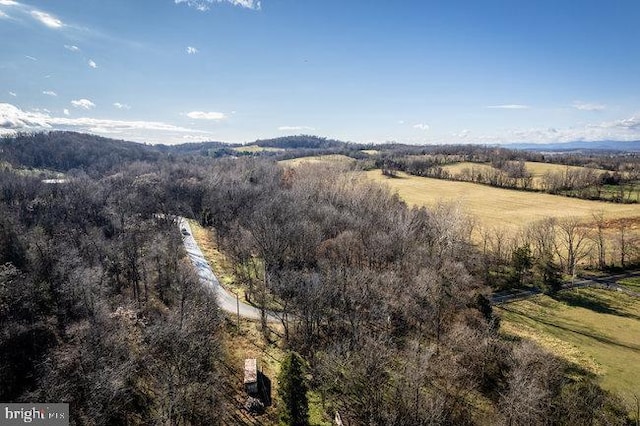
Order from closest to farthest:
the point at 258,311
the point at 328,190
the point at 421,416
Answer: the point at 421,416 → the point at 258,311 → the point at 328,190

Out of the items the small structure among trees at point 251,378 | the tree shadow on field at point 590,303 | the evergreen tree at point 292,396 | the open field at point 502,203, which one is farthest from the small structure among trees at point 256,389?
the open field at point 502,203

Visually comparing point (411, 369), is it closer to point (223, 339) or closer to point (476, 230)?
point (223, 339)

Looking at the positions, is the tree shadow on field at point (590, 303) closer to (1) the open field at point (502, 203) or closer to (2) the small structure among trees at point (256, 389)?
(1) the open field at point (502, 203)

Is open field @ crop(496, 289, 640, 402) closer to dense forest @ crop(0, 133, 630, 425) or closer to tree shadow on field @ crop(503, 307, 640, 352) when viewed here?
tree shadow on field @ crop(503, 307, 640, 352)

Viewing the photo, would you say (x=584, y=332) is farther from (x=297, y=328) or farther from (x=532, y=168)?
(x=532, y=168)

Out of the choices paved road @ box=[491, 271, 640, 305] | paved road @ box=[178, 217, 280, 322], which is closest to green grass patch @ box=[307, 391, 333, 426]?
paved road @ box=[178, 217, 280, 322]

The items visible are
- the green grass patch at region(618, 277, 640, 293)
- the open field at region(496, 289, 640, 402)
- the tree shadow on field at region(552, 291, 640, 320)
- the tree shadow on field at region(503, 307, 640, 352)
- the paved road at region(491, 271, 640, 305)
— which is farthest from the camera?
the green grass patch at region(618, 277, 640, 293)

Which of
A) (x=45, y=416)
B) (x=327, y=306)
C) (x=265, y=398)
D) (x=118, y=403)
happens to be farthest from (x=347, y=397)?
(x=45, y=416)
